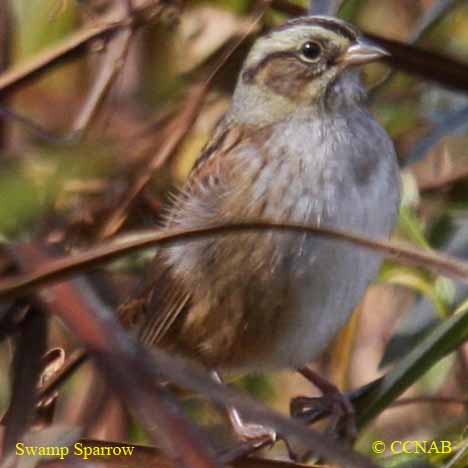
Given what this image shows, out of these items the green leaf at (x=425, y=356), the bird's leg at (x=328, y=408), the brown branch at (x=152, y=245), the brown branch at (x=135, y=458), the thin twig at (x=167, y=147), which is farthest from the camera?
the thin twig at (x=167, y=147)

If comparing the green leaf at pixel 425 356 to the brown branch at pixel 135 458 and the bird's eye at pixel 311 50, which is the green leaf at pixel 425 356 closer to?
the brown branch at pixel 135 458

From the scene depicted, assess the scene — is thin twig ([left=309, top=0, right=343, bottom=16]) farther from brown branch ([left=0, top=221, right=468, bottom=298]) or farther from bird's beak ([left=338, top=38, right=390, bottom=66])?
brown branch ([left=0, top=221, right=468, bottom=298])

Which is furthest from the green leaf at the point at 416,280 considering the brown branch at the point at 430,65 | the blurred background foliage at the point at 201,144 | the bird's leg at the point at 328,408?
the brown branch at the point at 430,65

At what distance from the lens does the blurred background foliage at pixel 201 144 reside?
2377 millimetres

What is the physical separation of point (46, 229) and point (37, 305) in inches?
26.8

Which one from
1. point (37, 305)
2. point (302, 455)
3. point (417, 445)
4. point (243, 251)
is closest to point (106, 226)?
point (243, 251)

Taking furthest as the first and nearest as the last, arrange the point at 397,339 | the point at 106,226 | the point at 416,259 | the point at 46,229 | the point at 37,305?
the point at 106,226, the point at 397,339, the point at 46,229, the point at 37,305, the point at 416,259

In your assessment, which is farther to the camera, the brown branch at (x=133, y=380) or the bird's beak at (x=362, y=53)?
the bird's beak at (x=362, y=53)

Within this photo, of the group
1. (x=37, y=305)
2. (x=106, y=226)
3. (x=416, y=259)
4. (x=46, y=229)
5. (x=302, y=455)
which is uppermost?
(x=416, y=259)

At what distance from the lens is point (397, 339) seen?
230 cm

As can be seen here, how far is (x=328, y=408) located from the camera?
2.24 metres

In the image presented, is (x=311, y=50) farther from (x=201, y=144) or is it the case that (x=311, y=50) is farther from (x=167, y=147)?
(x=201, y=144)

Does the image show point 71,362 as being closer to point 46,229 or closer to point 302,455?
point 46,229

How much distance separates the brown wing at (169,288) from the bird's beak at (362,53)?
239 millimetres
